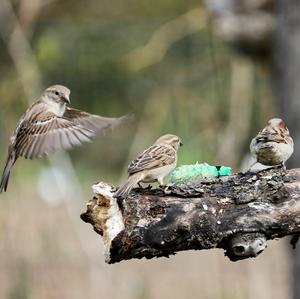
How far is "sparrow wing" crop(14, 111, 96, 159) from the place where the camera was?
416 centimetres

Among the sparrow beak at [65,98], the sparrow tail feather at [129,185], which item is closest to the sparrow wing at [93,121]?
the sparrow beak at [65,98]

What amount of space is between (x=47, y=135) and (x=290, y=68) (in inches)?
150

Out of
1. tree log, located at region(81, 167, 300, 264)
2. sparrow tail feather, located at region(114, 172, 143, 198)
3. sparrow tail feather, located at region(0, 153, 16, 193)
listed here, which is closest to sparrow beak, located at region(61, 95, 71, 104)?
sparrow tail feather, located at region(0, 153, 16, 193)

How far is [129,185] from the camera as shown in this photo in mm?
3316

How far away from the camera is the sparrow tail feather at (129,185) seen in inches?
127

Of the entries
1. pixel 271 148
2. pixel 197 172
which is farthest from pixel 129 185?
pixel 271 148

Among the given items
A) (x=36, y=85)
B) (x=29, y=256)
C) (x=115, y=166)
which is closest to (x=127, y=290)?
(x=29, y=256)

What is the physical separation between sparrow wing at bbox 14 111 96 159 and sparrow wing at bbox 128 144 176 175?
486 millimetres

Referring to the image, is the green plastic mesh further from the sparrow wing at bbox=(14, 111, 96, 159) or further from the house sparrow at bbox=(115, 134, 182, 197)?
the sparrow wing at bbox=(14, 111, 96, 159)

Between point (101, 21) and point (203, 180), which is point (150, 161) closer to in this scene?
point (203, 180)

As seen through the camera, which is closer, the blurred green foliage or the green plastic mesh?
the green plastic mesh

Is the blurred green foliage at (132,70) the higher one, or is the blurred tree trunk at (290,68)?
the blurred green foliage at (132,70)

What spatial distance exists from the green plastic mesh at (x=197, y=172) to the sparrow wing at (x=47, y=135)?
555mm

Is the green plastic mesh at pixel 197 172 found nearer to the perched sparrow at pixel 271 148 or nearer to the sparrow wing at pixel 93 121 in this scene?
the perched sparrow at pixel 271 148
